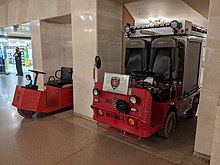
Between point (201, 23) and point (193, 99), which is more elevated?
point (201, 23)

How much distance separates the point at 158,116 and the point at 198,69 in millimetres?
1976

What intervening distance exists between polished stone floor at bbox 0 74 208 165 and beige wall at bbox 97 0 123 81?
1.21 m

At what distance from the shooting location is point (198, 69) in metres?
4.08

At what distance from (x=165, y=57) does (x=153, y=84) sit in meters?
0.67

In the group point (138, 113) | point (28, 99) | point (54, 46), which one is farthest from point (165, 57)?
point (54, 46)

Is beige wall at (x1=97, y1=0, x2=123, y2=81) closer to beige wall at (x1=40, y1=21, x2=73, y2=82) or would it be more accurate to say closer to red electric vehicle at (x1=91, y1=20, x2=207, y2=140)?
red electric vehicle at (x1=91, y1=20, x2=207, y2=140)

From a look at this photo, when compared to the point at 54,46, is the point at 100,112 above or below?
below

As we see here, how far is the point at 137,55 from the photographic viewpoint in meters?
3.79

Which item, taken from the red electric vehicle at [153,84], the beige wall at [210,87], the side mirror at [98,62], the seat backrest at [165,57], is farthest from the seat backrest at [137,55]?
the beige wall at [210,87]

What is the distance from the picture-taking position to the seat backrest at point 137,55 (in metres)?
3.65

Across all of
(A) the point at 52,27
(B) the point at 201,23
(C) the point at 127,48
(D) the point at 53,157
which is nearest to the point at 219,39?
(C) the point at 127,48

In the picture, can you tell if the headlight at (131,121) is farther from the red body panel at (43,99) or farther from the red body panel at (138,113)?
the red body panel at (43,99)

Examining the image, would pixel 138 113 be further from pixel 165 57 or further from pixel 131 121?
pixel 165 57

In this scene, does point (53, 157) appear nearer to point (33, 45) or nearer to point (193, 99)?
point (193, 99)
